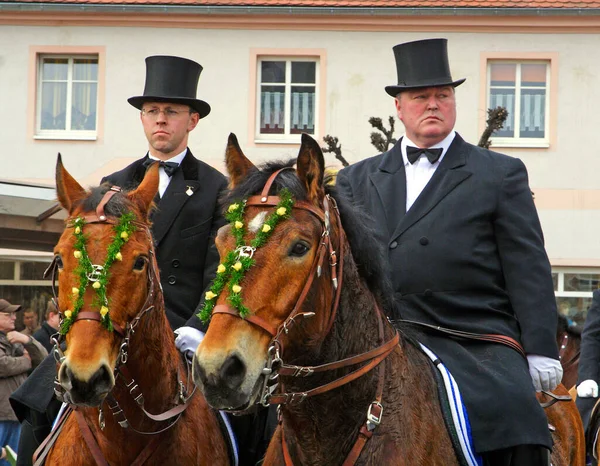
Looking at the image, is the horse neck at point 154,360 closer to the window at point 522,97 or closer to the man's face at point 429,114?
the man's face at point 429,114

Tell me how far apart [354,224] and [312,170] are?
1.28 ft

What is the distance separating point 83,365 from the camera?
16.4ft

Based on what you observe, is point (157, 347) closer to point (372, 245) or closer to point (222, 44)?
point (372, 245)

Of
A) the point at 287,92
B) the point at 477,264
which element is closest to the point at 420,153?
the point at 477,264

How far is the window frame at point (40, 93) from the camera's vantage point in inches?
998

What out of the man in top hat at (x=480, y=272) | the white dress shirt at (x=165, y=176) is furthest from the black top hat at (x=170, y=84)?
the man in top hat at (x=480, y=272)

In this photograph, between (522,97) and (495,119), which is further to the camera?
(522,97)

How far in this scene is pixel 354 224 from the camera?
4.91m

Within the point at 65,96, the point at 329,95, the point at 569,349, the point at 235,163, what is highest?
the point at 329,95

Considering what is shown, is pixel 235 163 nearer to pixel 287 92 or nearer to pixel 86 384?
pixel 86 384

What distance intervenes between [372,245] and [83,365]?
4.73 ft

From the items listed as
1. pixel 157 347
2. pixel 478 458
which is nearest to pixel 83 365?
pixel 157 347

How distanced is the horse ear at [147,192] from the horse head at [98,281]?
14 millimetres

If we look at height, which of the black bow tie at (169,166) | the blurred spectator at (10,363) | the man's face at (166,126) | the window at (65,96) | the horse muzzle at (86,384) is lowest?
the blurred spectator at (10,363)
